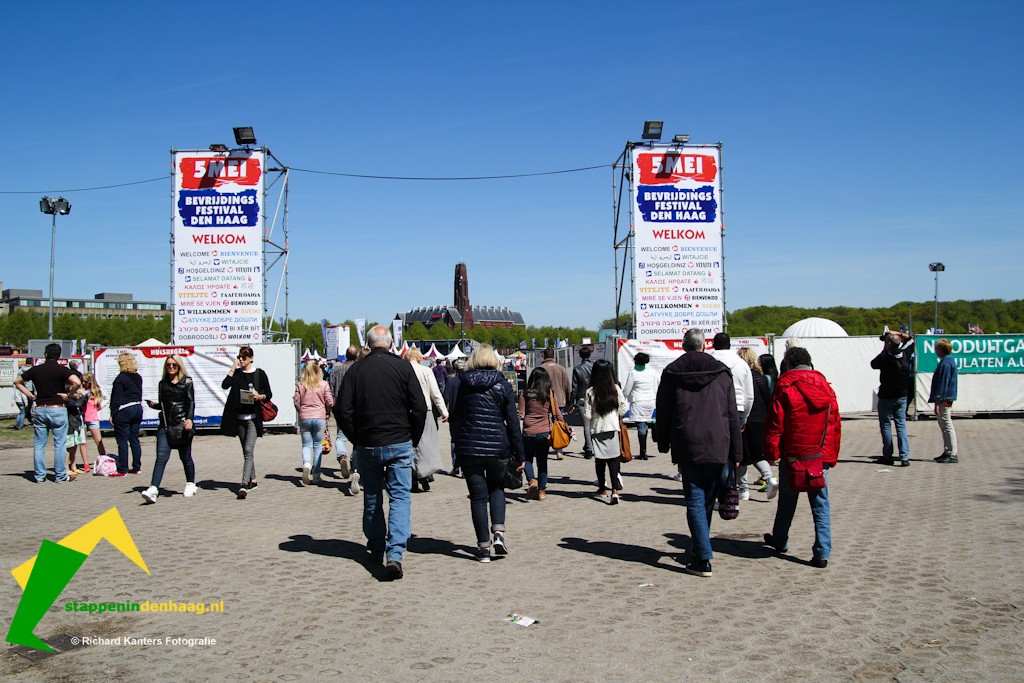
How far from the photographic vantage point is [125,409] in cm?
1062

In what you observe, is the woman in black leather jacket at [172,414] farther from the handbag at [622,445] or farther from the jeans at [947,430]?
the jeans at [947,430]

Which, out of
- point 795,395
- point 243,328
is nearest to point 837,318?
point 243,328

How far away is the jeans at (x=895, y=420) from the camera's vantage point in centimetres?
1022

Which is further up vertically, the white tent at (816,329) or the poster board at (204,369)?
the white tent at (816,329)

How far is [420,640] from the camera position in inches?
161

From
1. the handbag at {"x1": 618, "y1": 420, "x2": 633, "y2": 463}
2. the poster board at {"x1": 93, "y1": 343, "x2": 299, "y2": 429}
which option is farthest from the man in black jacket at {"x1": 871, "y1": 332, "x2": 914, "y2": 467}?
the poster board at {"x1": 93, "y1": 343, "x2": 299, "y2": 429}

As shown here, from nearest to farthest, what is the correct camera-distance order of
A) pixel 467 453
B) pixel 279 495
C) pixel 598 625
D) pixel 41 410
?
pixel 598 625 → pixel 467 453 → pixel 279 495 → pixel 41 410

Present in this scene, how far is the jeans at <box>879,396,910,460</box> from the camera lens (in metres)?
10.2

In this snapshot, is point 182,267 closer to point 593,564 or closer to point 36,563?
point 36,563

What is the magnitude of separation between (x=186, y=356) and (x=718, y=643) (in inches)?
551

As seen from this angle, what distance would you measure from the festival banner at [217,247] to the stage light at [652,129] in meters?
8.65

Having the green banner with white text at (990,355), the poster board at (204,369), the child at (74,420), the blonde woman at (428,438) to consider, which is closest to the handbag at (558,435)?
the blonde woman at (428,438)

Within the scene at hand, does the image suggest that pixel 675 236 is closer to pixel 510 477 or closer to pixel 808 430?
pixel 808 430

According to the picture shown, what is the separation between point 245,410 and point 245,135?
9666 mm
